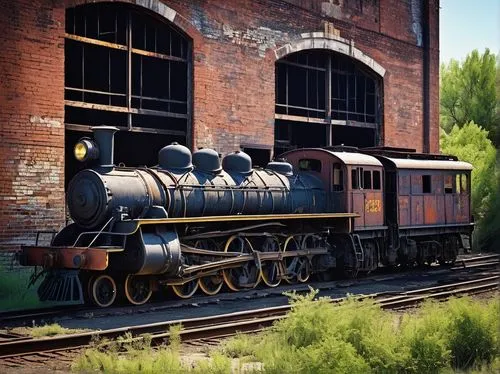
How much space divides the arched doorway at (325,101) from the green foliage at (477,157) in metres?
4.42

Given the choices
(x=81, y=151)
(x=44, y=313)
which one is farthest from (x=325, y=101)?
(x=44, y=313)

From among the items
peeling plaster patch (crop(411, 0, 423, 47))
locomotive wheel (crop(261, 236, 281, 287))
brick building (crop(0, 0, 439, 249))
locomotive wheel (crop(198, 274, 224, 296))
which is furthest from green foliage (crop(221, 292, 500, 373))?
peeling plaster patch (crop(411, 0, 423, 47))

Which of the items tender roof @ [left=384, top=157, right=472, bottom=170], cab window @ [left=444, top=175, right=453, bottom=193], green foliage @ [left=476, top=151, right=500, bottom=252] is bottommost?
green foliage @ [left=476, top=151, right=500, bottom=252]

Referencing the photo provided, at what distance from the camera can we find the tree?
38.3 meters

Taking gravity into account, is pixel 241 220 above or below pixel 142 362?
above

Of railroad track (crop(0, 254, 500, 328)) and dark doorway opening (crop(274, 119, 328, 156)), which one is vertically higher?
dark doorway opening (crop(274, 119, 328, 156))

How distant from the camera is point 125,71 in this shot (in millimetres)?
18062

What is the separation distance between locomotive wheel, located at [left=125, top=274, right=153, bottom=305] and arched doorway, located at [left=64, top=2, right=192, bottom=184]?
472cm

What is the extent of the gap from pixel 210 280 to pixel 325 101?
10190mm

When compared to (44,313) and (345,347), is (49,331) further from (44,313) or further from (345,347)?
(345,347)

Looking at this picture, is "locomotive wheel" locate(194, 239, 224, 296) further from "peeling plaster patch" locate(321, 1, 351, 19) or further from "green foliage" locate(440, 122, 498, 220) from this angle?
"green foliage" locate(440, 122, 498, 220)

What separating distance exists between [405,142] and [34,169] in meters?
15.1

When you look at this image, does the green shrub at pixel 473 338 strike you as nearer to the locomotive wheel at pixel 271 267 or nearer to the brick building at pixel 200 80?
the locomotive wheel at pixel 271 267

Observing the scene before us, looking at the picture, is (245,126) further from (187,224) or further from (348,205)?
(187,224)
